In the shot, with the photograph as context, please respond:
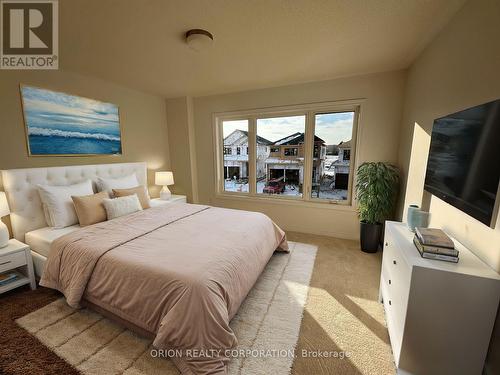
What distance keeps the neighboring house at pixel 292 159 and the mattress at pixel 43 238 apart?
2.90 metres

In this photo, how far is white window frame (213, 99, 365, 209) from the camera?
3131mm

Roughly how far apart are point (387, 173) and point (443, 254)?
5.52 feet

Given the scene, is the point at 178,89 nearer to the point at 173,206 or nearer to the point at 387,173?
the point at 173,206

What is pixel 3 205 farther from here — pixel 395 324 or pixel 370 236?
pixel 370 236

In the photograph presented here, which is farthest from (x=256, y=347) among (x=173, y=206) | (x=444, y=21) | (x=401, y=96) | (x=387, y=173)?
(x=401, y=96)

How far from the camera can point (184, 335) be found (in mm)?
1252

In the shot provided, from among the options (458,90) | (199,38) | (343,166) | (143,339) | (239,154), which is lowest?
(143,339)

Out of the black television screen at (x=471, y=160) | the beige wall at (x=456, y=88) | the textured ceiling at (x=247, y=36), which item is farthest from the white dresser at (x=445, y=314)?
the textured ceiling at (x=247, y=36)

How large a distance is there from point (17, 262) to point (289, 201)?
3.29 metres

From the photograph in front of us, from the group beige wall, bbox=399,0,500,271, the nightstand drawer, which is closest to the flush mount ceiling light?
beige wall, bbox=399,0,500,271

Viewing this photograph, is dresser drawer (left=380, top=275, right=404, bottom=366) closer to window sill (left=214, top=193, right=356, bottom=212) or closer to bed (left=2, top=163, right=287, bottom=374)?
bed (left=2, top=163, right=287, bottom=374)

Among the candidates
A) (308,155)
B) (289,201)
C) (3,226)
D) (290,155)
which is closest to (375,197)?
(308,155)

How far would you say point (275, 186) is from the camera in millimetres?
3830

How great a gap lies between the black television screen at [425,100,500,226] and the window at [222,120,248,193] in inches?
111
